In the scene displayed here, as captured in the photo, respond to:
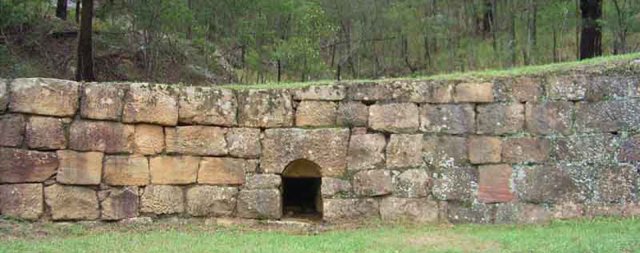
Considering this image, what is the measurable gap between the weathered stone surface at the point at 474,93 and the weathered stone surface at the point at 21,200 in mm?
5212

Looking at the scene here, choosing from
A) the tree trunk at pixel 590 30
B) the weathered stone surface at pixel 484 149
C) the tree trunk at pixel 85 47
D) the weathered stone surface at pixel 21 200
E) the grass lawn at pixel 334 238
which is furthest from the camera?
the tree trunk at pixel 590 30

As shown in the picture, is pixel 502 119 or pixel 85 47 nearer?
pixel 502 119

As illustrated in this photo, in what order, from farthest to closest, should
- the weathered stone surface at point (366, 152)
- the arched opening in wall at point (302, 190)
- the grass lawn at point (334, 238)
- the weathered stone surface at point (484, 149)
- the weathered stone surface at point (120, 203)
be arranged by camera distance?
the arched opening in wall at point (302, 190), the weathered stone surface at point (366, 152), the weathered stone surface at point (484, 149), the weathered stone surface at point (120, 203), the grass lawn at point (334, 238)

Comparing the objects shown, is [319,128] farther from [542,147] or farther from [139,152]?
[542,147]

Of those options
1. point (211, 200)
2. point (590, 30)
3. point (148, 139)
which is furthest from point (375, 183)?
point (590, 30)

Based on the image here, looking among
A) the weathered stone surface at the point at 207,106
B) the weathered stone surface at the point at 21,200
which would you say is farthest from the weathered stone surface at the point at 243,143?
the weathered stone surface at the point at 21,200

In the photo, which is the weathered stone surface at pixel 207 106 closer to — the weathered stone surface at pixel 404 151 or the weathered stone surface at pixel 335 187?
the weathered stone surface at pixel 335 187

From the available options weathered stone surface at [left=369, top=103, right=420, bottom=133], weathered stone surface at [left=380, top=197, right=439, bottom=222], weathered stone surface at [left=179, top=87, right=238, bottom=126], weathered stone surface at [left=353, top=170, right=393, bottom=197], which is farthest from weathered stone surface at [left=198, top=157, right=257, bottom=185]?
weathered stone surface at [left=380, top=197, right=439, bottom=222]

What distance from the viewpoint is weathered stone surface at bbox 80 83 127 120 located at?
762cm

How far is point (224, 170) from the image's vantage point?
787cm

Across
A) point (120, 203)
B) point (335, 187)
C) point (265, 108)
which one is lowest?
point (120, 203)

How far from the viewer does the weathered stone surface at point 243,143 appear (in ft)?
25.9

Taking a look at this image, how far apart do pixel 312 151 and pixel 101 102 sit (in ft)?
8.68

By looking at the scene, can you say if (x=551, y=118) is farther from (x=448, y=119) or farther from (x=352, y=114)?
(x=352, y=114)
